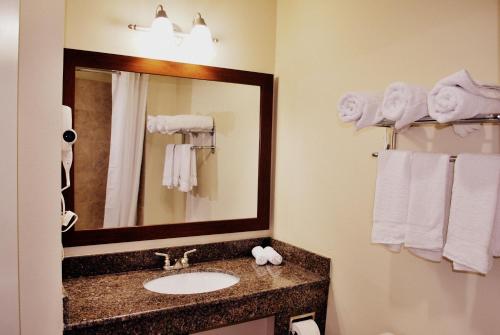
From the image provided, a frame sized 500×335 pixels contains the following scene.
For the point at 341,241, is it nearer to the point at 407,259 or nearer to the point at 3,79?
the point at 407,259

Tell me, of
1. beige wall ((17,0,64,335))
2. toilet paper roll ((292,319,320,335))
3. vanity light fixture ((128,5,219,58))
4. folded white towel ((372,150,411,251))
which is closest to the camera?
beige wall ((17,0,64,335))

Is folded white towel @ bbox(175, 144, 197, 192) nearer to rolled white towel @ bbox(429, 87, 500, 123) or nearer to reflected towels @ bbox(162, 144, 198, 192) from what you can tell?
reflected towels @ bbox(162, 144, 198, 192)

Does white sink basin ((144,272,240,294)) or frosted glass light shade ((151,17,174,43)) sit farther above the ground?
frosted glass light shade ((151,17,174,43))

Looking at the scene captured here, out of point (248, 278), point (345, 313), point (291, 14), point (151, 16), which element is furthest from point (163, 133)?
point (345, 313)

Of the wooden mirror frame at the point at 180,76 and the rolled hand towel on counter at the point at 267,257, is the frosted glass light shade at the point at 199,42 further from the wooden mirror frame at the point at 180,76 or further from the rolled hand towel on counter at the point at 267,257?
the rolled hand towel on counter at the point at 267,257

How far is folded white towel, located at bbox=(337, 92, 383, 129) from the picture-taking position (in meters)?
1.27

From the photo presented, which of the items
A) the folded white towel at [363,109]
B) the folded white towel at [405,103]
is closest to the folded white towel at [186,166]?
the folded white towel at [363,109]

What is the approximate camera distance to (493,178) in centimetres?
98

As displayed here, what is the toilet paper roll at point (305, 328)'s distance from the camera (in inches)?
67.9

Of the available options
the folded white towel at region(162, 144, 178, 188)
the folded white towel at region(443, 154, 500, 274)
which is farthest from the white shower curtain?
the folded white towel at region(443, 154, 500, 274)

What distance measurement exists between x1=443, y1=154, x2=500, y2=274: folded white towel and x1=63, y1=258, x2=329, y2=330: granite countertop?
87 centimetres

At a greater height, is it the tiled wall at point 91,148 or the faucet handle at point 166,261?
the tiled wall at point 91,148

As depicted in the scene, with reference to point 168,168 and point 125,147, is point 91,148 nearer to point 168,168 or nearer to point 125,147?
point 125,147

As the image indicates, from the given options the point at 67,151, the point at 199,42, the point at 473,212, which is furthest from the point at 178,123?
the point at 473,212
